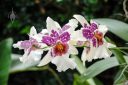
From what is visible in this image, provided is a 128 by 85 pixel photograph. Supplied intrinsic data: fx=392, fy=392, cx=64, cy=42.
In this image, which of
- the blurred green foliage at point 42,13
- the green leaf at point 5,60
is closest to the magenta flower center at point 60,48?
the green leaf at point 5,60

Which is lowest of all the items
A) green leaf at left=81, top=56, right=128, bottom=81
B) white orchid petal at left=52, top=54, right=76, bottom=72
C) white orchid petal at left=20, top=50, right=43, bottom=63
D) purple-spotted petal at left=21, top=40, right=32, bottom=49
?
green leaf at left=81, top=56, right=128, bottom=81

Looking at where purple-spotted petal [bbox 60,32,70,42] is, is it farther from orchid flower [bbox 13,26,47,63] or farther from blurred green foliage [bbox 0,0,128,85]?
blurred green foliage [bbox 0,0,128,85]

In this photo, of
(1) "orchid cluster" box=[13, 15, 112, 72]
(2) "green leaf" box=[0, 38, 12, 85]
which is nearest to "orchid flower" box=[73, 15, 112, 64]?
(1) "orchid cluster" box=[13, 15, 112, 72]

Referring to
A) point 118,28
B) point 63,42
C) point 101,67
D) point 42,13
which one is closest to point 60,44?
point 63,42

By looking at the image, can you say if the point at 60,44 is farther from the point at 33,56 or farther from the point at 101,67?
the point at 101,67

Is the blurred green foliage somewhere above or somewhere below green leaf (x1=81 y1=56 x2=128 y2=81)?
below

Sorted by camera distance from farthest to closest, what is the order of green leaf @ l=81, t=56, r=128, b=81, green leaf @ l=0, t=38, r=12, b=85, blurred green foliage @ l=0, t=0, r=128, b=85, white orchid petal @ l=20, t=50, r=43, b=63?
blurred green foliage @ l=0, t=0, r=128, b=85, green leaf @ l=0, t=38, r=12, b=85, green leaf @ l=81, t=56, r=128, b=81, white orchid petal @ l=20, t=50, r=43, b=63

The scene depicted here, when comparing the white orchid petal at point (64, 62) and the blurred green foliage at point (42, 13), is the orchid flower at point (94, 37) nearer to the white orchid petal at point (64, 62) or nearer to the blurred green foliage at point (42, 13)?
the white orchid petal at point (64, 62)
